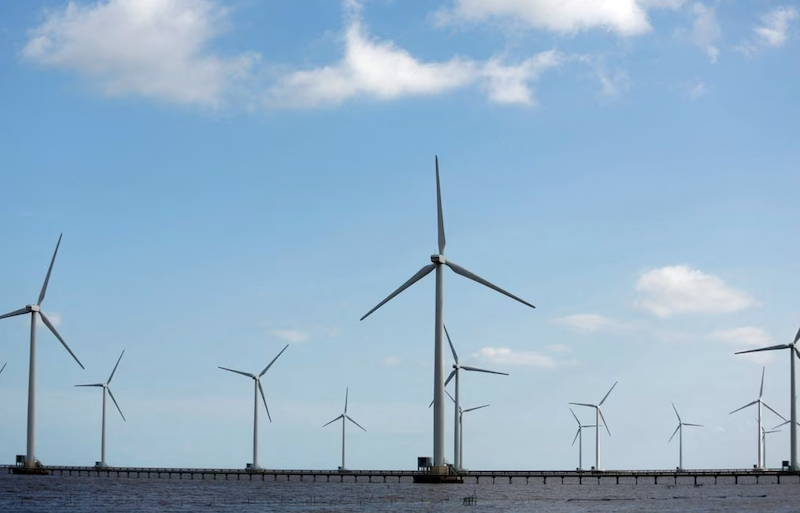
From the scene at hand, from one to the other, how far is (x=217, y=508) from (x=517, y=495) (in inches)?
1744

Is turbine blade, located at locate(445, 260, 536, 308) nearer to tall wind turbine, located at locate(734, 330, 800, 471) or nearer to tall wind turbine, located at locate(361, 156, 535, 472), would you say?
tall wind turbine, located at locate(361, 156, 535, 472)

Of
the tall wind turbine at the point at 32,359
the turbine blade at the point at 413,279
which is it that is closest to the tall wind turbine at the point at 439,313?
the turbine blade at the point at 413,279

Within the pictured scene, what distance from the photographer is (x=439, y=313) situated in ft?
380

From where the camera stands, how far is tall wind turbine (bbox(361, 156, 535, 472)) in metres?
112

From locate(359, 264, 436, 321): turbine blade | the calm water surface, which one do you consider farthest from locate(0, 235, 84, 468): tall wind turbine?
locate(359, 264, 436, 321): turbine blade

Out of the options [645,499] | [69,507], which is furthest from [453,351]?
[69,507]

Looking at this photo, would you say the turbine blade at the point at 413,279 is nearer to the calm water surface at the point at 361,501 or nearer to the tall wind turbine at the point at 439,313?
the tall wind turbine at the point at 439,313

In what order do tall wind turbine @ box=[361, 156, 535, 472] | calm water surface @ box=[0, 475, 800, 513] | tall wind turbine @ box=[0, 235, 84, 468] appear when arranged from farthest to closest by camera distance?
tall wind turbine @ box=[0, 235, 84, 468] → tall wind turbine @ box=[361, 156, 535, 472] → calm water surface @ box=[0, 475, 800, 513]

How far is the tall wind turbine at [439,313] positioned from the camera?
112 m

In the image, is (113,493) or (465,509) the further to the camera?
(113,493)

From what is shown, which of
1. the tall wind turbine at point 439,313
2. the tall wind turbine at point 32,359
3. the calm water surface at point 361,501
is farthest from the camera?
the tall wind turbine at point 32,359

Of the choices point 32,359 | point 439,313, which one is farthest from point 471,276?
point 32,359

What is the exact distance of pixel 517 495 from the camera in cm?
12756

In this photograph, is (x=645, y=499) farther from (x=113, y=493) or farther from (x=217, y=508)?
(x=113, y=493)
